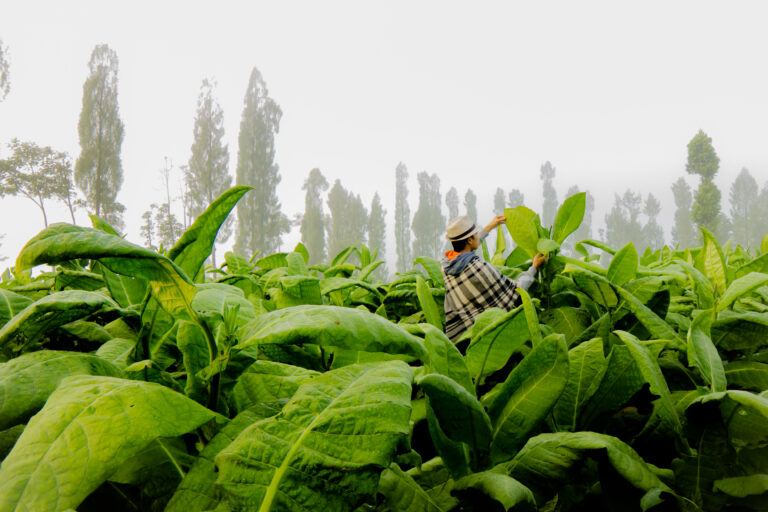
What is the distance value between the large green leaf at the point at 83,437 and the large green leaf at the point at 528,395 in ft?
0.86

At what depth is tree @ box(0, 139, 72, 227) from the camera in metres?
22.4

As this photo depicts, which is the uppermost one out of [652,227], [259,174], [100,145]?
[100,145]

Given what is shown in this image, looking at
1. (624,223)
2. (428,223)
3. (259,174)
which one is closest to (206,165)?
(259,174)

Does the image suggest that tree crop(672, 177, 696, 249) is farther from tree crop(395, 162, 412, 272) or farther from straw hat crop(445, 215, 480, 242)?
straw hat crop(445, 215, 480, 242)

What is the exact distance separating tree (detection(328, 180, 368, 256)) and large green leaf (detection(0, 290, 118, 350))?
114 feet

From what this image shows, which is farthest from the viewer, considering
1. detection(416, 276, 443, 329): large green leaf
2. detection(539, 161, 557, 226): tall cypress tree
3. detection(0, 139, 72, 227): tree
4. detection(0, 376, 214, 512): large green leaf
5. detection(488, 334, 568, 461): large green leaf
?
detection(539, 161, 557, 226): tall cypress tree

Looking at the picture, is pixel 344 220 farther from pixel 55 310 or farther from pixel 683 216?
pixel 55 310

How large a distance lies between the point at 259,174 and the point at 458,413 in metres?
30.7

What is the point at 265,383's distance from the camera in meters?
0.41

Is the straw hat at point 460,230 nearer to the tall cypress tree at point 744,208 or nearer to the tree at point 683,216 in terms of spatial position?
the tree at point 683,216

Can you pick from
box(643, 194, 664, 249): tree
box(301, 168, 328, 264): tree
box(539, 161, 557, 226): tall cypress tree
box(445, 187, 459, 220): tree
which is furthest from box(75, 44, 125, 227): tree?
box(643, 194, 664, 249): tree

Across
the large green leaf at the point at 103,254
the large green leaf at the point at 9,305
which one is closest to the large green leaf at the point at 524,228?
the large green leaf at the point at 103,254

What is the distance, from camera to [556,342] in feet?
1.21

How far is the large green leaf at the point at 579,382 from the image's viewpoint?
44cm
